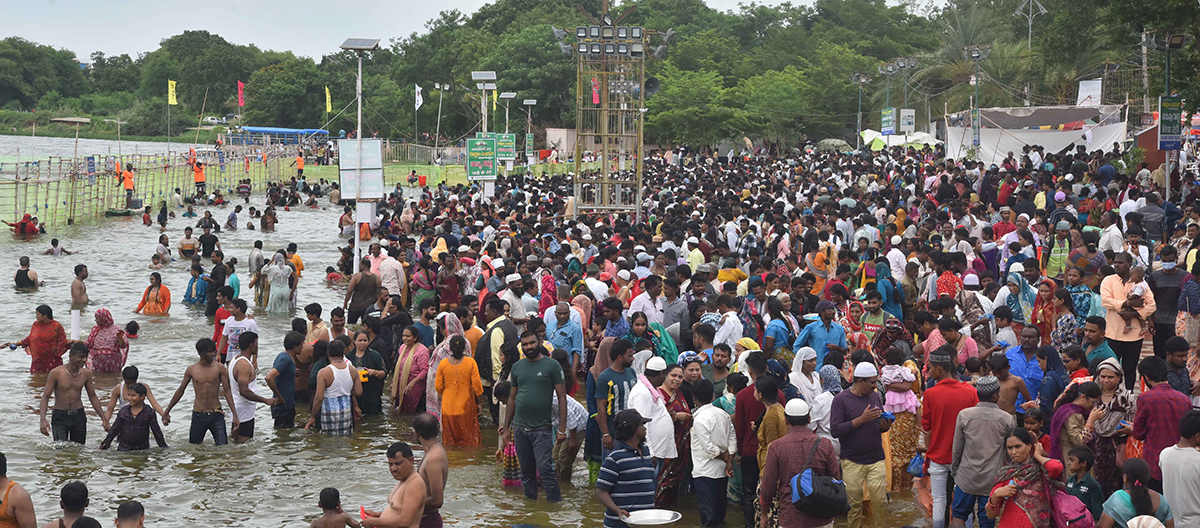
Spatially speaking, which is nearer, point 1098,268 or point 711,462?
point 711,462

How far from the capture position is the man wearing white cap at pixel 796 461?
6508 mm

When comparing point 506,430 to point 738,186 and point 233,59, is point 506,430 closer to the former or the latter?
point 738,186

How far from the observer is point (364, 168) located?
16.3 m

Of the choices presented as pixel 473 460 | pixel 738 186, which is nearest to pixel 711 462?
pixel 473 460

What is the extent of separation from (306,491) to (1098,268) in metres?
7.98

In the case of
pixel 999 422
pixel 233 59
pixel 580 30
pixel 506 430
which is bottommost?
pixel 506 430

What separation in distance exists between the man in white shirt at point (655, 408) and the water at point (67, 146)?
89701 mm

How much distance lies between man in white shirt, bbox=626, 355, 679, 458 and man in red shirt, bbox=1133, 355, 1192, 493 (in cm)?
294

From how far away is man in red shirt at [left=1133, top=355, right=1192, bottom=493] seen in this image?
6723mm

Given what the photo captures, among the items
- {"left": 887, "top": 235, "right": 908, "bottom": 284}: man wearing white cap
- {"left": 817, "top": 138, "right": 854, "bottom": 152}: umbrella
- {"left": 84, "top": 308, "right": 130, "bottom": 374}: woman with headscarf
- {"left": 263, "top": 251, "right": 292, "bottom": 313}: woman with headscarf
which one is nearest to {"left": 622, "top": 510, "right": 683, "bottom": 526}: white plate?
{"left": 887, "top": 235, "right": 908, "bottom": 284}: man wearing white cap

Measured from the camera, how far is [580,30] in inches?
969

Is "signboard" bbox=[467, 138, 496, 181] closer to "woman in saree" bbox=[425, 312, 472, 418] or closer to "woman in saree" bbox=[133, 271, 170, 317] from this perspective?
"woman in saree" bbox=[133, 271, 170, 317]

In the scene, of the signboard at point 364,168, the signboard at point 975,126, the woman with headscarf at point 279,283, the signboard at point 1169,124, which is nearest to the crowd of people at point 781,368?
the signboard at point 1169,124

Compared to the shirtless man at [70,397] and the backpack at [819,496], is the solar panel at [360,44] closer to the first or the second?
the shirtless man at [70,397]
